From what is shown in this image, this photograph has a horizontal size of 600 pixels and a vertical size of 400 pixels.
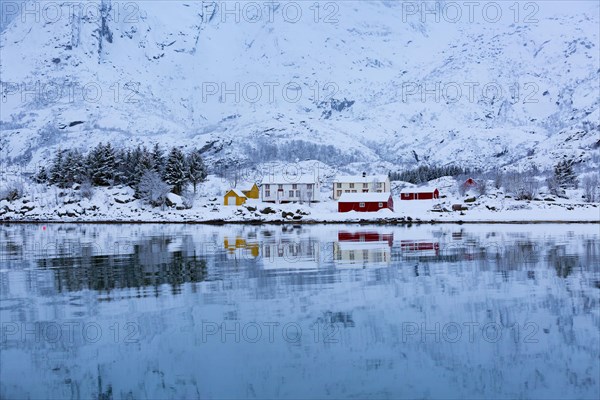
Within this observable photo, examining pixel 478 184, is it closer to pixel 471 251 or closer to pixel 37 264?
pixel 471 251

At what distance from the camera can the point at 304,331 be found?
15250mm

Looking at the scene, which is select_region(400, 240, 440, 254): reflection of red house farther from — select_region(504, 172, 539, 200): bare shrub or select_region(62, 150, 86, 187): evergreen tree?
select_region(62, 150, 86, 187): evergreen tree

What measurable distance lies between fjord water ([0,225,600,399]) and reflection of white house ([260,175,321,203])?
83.0 metres

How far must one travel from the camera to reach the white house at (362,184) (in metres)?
113

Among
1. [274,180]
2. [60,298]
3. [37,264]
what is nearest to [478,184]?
[274,180]

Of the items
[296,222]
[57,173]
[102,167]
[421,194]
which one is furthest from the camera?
[421,194]

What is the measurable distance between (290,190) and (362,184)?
591 inches

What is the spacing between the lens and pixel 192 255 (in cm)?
3378

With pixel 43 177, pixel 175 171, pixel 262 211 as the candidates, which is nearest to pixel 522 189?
pixel 262 211

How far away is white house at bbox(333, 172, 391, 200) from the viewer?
113 metres

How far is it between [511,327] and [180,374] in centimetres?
829

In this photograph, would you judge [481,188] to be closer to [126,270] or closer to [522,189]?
[522,189]

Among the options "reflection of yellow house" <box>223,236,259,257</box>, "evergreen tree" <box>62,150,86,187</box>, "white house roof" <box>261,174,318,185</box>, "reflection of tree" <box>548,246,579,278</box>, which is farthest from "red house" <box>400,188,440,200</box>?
"reflection of tree" <box>548,246,579,278</box>

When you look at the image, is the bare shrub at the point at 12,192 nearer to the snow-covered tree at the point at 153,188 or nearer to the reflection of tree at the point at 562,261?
the snow-covered tree at the point at 153,188
